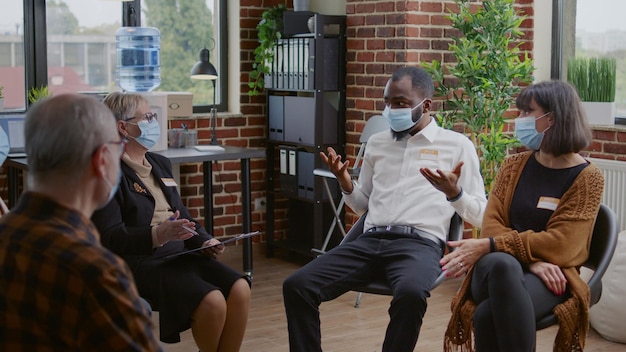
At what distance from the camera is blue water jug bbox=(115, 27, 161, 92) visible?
5.96 m

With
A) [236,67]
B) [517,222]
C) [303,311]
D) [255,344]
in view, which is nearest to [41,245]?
[303,311]

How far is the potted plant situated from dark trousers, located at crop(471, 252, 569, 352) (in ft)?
7.48

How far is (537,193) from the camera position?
3379 millimetres

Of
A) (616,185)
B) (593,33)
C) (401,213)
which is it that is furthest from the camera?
(593,33)

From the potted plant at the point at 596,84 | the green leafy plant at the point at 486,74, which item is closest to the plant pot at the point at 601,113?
the potted plant at the point at 596,84

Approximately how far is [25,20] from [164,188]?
258 centimetres

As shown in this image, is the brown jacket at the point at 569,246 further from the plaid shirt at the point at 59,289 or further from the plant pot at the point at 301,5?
the plant pot at the point at 301,5

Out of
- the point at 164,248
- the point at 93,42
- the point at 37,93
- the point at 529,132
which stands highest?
the point at 93,42

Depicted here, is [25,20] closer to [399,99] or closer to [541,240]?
[399,99]

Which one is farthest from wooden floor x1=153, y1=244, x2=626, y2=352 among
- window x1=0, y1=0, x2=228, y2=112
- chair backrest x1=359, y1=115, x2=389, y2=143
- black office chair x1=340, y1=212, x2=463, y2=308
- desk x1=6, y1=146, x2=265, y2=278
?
window x1=0, y1=0, x2=228, y2=112

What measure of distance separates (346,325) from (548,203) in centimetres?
171

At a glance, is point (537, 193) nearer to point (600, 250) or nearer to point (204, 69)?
point (600, 250)

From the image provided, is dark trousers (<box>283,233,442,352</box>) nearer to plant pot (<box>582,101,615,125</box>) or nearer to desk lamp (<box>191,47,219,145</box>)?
plant pot (<box>582,101,615,125</box>)

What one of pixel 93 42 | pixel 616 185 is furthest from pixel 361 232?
pixel 93 42
